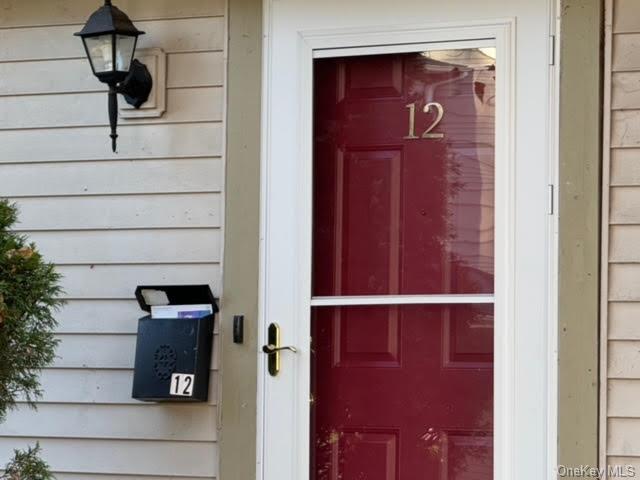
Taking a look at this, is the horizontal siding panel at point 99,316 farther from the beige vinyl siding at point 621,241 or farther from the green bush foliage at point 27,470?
the beige vinyl siding at point 621,241

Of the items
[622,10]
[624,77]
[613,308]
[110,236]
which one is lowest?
[613,308]

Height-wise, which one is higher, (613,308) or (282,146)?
(282,146)

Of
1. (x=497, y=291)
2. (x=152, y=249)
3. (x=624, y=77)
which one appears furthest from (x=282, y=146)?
(x=624, y=77)

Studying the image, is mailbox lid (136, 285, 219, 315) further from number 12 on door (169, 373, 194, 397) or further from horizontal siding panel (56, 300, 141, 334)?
number 12 on door (169, 373, 194, 397)

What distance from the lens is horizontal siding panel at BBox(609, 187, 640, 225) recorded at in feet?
9.50

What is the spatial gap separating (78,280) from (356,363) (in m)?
1.01

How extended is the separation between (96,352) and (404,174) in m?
1.21

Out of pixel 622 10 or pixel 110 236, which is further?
pixel 110 236

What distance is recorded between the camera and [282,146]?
10.3 feet

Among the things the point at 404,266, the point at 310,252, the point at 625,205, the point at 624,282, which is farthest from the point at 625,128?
the point at 310,252

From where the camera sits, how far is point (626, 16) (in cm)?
295

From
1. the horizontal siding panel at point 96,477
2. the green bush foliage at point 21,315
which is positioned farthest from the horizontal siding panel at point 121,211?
the horizontal siding panel at point 96,477

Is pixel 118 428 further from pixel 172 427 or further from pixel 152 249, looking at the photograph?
pixel 152 249

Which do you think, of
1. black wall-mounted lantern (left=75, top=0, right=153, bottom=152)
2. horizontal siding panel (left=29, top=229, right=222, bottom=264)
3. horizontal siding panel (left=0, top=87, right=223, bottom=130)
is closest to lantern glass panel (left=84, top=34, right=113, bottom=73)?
black wall-mounted lantern (left=75, top=0, right=153, bottom=152)
